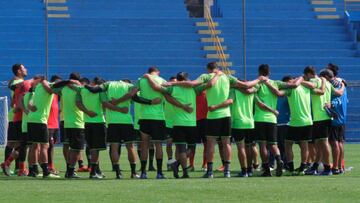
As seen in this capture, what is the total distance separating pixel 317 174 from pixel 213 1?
1095 inches

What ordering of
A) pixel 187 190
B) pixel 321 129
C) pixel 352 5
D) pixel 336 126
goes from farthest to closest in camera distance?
1. pixel 352 5
2. pixel 336 126
3. pixel 321 129
4. pixel 187 190

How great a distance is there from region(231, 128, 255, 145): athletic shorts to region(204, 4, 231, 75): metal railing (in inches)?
834

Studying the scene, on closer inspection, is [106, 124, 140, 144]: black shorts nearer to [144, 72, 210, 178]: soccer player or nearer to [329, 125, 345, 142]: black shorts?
[144, 72, 210, 178]: soccer player

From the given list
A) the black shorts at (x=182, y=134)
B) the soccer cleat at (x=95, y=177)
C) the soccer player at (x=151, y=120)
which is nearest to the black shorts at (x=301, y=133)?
the black shorts at (x=182, y=134)

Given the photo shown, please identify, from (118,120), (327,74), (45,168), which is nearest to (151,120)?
(118,120)

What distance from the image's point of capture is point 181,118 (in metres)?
18.8

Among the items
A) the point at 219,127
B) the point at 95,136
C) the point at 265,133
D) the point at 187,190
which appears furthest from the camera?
the point at 265,133

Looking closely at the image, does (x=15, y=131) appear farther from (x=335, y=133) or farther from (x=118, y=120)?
(x=335, y=133)

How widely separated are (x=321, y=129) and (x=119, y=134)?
3.79 metres

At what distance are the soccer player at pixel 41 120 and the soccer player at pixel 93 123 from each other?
630 mm

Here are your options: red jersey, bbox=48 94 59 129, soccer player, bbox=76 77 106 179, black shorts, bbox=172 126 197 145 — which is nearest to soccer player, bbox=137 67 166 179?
black shorts, bbox=172 126 197 145

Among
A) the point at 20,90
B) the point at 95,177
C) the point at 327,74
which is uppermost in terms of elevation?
the point at 327,74

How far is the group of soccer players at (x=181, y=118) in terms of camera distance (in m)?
18.8

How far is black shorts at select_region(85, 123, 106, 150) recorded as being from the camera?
18984 millimetres
